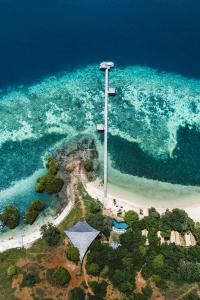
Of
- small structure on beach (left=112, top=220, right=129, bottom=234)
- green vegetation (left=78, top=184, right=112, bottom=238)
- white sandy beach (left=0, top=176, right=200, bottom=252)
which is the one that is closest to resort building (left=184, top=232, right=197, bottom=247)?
white sandy beach (left=0, top=176, right=200, bottom=252)

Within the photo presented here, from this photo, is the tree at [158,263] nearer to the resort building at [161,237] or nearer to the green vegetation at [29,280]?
the resort building at [161,237]

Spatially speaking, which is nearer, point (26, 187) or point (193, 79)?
point (26, 187)

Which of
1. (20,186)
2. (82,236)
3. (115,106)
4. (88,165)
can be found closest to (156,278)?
(82,236)

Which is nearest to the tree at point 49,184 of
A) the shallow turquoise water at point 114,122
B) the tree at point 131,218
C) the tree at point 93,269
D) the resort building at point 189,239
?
the shallow turquoise water at point 114,122

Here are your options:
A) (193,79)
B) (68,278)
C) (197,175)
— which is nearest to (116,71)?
(193,79)

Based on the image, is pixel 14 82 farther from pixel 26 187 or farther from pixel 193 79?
pixel 193 79

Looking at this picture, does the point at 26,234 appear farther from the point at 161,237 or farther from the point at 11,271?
the point at 161,237

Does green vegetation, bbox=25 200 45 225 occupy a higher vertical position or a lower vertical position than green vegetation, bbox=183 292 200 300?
higher

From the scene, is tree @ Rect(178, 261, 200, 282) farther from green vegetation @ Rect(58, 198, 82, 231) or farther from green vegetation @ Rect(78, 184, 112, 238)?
green vegetation @ Rect(58, 198, 82, 231)
